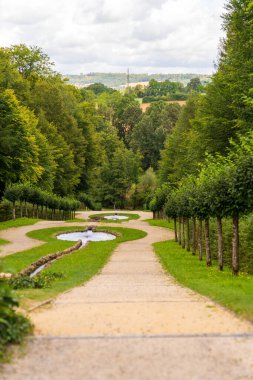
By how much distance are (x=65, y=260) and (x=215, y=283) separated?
13.3 m

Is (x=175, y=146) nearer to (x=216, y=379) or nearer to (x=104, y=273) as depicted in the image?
(x=104, y=273)

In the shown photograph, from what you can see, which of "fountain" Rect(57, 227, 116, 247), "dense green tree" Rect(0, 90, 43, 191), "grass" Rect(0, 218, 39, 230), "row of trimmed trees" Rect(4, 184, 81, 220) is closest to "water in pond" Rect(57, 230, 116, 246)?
"fountain" Rect(57, 227, 116, 247)

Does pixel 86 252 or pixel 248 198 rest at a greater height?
pixel 248 198

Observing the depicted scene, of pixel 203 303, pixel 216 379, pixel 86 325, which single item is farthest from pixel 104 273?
pixel 216 379

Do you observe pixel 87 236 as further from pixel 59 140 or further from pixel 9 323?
pixel 9 323

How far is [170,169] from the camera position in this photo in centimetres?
7375

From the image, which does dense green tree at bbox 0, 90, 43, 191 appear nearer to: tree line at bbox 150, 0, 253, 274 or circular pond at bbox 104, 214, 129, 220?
tree line at bbox 150, 0, 253, 274

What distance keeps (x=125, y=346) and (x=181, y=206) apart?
25391mm

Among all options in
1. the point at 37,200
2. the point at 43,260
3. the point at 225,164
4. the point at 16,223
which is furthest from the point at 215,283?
the point at 37,200

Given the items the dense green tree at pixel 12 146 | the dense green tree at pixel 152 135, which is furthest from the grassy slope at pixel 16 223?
the dense green tree at pixel 152 135

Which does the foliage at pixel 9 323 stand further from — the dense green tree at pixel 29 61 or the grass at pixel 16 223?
the dense green tree at pixel 29 61

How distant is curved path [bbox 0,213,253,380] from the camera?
7.82 m

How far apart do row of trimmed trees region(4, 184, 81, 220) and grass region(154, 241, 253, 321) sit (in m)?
30.8

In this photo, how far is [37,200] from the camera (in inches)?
2376
